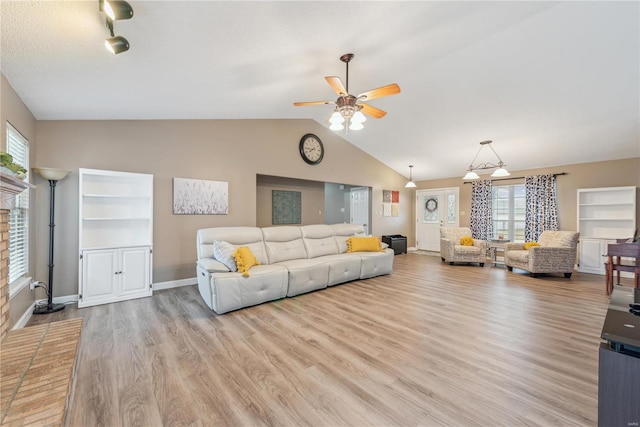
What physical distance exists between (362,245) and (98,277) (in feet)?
13.6

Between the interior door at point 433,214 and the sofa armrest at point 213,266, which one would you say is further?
the interior door at point 433,214

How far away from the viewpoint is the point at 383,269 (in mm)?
5266

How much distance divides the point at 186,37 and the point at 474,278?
568cm

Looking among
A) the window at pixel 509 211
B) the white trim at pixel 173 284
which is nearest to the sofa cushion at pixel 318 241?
the white trim at pixel 173 284

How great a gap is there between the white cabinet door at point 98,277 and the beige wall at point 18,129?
50 cm

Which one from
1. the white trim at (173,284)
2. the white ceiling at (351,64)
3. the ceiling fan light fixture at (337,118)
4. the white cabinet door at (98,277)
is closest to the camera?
the white ceiling at (351,64)

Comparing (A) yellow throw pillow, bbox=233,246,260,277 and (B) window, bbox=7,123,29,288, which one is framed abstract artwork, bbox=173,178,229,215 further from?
(B) window, bbox=7,123,29,288

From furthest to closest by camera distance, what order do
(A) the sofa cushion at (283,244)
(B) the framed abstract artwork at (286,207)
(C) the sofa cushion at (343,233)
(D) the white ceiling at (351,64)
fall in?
1. (B) the framed abstract artwork at (286,207)
2. (C) the sofa cushion at (343,233)
3. (A) the sofa cushion at (283,244)
4. (D) the white ceiling at (351,64)

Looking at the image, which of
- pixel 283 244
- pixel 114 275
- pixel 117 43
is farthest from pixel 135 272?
pixel 117 43

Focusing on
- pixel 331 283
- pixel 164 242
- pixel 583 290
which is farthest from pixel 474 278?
pixel 164 242

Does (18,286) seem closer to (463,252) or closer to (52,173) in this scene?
(52,173)

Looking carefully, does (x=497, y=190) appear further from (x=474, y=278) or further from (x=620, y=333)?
(x=620, y=333)

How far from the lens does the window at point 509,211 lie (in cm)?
696

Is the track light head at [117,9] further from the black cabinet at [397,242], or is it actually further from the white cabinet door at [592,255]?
the white cabinet door at [592,255]
